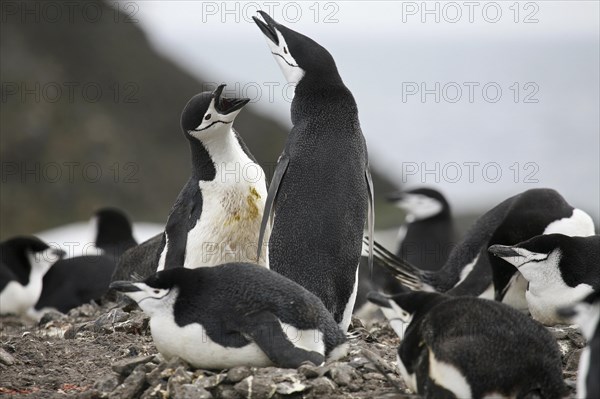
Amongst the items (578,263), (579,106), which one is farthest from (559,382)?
(579,106)

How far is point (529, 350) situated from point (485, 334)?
167 mm

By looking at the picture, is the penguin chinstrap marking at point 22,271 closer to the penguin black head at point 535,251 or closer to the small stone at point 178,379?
the penguin black head at point 535,251

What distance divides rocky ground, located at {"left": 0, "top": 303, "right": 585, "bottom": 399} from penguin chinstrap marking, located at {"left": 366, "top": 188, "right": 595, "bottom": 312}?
0.78 meters

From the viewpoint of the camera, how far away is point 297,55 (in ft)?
18.7

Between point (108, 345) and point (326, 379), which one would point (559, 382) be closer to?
point (326, 379)

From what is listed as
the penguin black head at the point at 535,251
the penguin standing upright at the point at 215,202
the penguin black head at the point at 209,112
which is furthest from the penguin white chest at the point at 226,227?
the penguin black head at the point at 535,251

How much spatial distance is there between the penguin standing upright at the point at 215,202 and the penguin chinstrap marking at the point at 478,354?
2.03 m

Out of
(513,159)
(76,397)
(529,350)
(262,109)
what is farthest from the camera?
(513,159)

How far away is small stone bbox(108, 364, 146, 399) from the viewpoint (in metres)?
4.12

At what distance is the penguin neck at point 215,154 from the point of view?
5.92 meters

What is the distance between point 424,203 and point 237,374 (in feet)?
22.3

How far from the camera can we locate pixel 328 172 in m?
5.38

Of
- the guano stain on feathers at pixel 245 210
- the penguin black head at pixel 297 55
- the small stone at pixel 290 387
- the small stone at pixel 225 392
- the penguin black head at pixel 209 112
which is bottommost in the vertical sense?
the small stone at pixel 225 392

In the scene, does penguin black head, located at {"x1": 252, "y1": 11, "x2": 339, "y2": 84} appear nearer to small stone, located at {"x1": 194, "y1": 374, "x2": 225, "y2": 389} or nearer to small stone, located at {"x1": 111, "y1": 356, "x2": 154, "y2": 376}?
small stone, located at {"x1": 111, "y1": 356, "x2": 154, "y2": 376}
